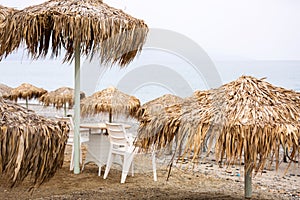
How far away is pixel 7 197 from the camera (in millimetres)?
4410

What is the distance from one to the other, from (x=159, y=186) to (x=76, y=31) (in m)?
Answer: 2.31

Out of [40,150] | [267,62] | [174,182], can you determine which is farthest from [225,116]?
[267,62]

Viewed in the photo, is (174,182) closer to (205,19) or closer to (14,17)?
(14,17)

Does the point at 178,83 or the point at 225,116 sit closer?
the point at 225,116

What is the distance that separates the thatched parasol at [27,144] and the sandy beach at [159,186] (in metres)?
2.13

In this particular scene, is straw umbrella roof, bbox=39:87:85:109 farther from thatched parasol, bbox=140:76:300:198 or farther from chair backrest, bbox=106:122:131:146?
thatched parasol, bbox=140:76:300:198

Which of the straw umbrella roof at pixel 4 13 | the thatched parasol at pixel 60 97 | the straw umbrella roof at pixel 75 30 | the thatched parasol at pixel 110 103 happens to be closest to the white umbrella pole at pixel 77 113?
the straw umbrella roof at pixel 75 30

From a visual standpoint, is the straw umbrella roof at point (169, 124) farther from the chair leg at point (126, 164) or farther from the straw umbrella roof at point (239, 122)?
the chair leg at point (126, 164)

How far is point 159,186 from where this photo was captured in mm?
5168

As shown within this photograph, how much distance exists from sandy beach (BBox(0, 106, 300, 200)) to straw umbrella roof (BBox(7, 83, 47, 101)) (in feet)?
25.5

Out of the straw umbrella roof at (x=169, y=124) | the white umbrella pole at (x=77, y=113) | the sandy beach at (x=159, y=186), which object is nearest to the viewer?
the straw umbrella roof at (x=169, y=124)

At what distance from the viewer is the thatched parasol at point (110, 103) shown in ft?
24.3

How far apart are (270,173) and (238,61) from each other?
12613 mm

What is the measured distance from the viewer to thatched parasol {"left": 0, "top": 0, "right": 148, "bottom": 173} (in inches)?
199
